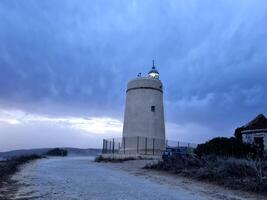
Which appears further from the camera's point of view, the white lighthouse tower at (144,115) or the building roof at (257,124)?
the white lighthouse tower at (144,115)

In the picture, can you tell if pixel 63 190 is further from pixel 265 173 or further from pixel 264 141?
pixel 264 141

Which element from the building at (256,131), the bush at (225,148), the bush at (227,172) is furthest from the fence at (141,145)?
the bush at (227,172)

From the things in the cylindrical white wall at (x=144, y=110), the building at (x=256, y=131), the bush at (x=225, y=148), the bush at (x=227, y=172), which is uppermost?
the cylindrical white wall at (x=144, y=110)

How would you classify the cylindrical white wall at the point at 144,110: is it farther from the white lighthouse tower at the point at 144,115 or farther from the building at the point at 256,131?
the building at the point at 256,131

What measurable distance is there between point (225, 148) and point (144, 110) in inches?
580

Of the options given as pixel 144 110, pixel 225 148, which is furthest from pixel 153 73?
pixel 225 148

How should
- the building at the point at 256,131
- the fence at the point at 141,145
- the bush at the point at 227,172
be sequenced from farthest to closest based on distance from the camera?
the fence at the point at 141,145
the building at the point at 256,131
the bush at the point at 227,172

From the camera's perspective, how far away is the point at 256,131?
1262 inches

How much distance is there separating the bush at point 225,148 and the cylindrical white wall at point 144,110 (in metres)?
12.6

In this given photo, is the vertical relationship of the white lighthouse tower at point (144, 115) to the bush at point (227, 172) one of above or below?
above

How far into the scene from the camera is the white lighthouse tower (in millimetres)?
37031

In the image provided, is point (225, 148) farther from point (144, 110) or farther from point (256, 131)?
point (144, 110)

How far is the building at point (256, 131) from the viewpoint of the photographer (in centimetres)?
3145

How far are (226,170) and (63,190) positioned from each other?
24.2 feet
